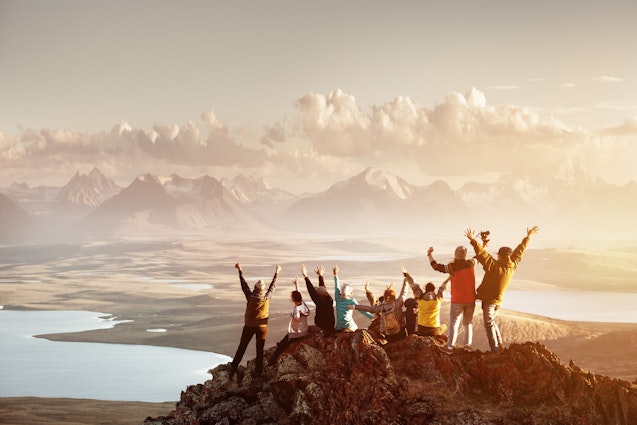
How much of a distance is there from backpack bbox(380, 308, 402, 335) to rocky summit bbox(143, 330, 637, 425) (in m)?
0.53

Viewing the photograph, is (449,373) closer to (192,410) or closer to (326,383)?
(326,383)

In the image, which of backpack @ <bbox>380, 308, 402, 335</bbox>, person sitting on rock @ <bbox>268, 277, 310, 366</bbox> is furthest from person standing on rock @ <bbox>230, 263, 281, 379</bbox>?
backpack @ <bbox>380, 308, 402, 335</bbox>

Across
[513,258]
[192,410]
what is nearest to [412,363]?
[513,258]

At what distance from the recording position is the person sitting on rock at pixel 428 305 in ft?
67.5

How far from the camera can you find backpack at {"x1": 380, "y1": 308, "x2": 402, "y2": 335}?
68.0ft

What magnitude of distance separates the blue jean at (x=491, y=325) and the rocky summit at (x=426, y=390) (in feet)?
1.15

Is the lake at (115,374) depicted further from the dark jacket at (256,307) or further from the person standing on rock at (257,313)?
the dark jacket at (256,307)

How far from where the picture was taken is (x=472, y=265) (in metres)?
20.0

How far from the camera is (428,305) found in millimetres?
20641

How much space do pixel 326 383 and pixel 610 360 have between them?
111859mm

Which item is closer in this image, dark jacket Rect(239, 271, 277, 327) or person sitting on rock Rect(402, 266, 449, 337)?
person sitting on rock Rect(402, 266, 449, 337)

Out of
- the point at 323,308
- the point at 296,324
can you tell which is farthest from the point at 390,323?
the point at 296,324

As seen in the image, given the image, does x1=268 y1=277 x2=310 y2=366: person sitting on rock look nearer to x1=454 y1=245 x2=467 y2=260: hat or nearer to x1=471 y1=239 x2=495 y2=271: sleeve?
x1=454 y1=245 x2=467 y2=260: hat

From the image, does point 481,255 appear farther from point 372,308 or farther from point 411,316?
point 372,308
